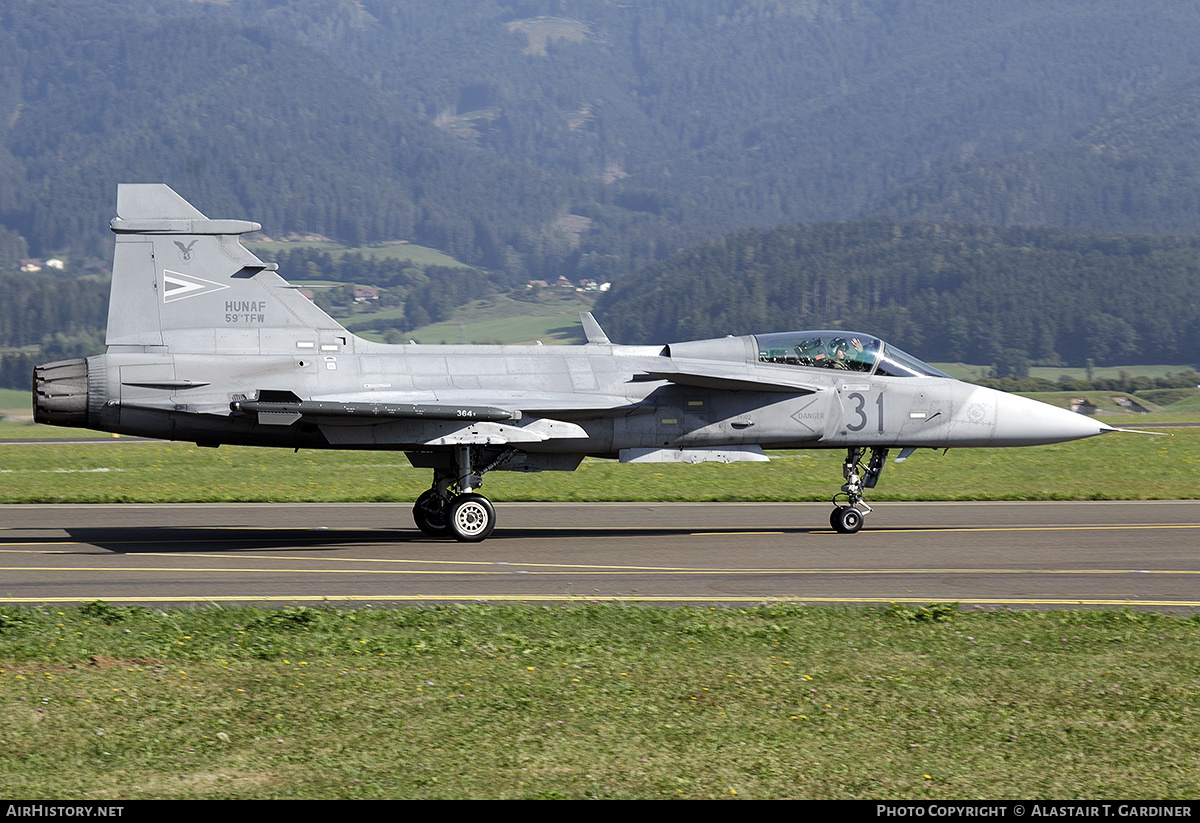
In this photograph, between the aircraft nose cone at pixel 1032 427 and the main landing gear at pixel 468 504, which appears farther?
the aircraft nose cone at pixel 1032 427

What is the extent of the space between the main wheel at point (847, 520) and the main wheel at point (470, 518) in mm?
5286

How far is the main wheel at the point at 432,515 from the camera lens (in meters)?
18.7

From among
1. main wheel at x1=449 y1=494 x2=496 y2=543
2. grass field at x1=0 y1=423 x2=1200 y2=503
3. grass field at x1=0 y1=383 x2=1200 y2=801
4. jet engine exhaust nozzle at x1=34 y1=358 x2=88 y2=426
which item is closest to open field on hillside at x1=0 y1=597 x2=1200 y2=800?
grass field at x1=0 y1=383 x2=1200 y2=801

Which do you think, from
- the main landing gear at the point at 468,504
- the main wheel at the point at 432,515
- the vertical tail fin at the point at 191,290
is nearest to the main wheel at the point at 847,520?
the main landing gear at the point at 468,504

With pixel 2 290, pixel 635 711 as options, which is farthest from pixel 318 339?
pixel 2 290

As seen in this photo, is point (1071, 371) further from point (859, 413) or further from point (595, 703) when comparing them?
point (595, 703)

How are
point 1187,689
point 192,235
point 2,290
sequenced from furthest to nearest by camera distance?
point 2,290 → point 192,235 → point 1187,689

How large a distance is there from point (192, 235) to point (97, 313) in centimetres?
15749

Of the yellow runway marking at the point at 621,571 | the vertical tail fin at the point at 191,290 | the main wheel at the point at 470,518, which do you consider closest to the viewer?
the yellow runway marking at the point at 621,571

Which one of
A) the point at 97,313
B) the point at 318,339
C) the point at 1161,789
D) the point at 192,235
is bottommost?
the point at 1161,789

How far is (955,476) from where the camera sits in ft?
97.5

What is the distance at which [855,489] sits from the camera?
765 inches

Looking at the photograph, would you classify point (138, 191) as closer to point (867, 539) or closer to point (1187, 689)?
point (867, 539)

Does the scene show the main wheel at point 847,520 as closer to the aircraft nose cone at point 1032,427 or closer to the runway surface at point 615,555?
the runway surface at point 615,555
